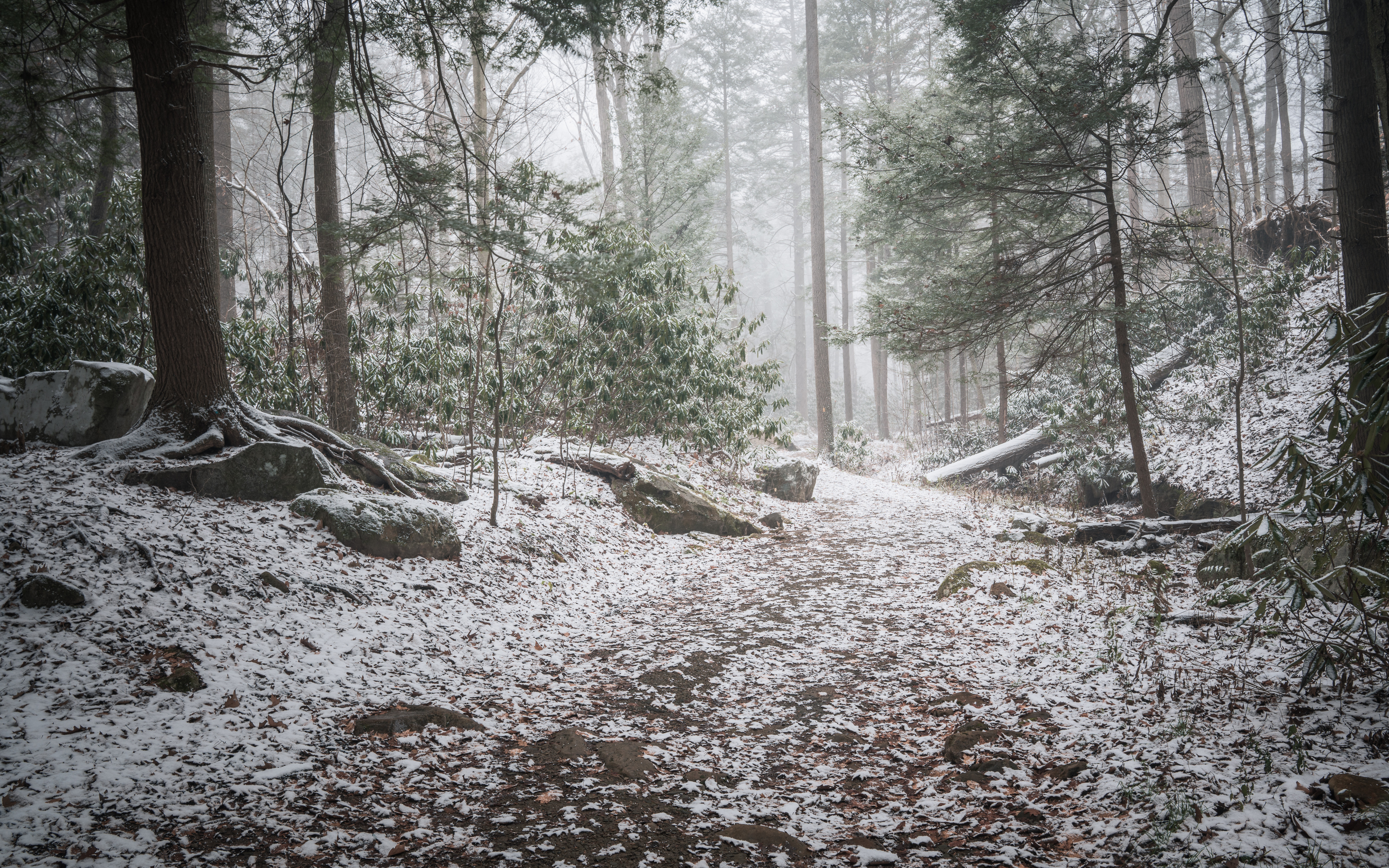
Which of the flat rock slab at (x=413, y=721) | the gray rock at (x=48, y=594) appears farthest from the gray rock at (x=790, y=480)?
the gray rock at (x=48, y=594)

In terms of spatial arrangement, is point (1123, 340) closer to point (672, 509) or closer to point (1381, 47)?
point (1381, 47)

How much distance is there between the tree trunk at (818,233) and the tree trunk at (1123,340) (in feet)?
28.9

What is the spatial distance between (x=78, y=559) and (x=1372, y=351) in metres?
6.86

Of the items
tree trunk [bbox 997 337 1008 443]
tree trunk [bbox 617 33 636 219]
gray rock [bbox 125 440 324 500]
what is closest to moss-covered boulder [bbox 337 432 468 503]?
gray rock [bbox 125 440 324 500]

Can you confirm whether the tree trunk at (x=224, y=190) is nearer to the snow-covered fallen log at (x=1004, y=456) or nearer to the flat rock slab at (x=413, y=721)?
the flat rock slab at (x=413, y=721)

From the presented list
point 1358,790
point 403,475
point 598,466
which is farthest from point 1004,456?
point 1358,790

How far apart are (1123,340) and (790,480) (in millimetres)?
5954

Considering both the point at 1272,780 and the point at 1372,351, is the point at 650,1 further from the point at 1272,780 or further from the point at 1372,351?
the point at 1272,780

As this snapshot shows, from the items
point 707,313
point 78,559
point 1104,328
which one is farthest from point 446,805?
point 1104,328

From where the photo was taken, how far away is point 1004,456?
14.0 metres

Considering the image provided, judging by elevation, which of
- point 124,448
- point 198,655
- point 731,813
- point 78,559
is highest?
point 124,448

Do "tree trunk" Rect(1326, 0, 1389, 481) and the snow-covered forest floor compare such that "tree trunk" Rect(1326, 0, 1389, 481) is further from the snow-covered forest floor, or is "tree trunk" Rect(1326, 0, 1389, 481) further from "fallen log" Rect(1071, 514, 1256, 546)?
the snow-covered forest floor

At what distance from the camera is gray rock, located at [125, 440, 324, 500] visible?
5.20 meters

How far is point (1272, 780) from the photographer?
2.61 m
